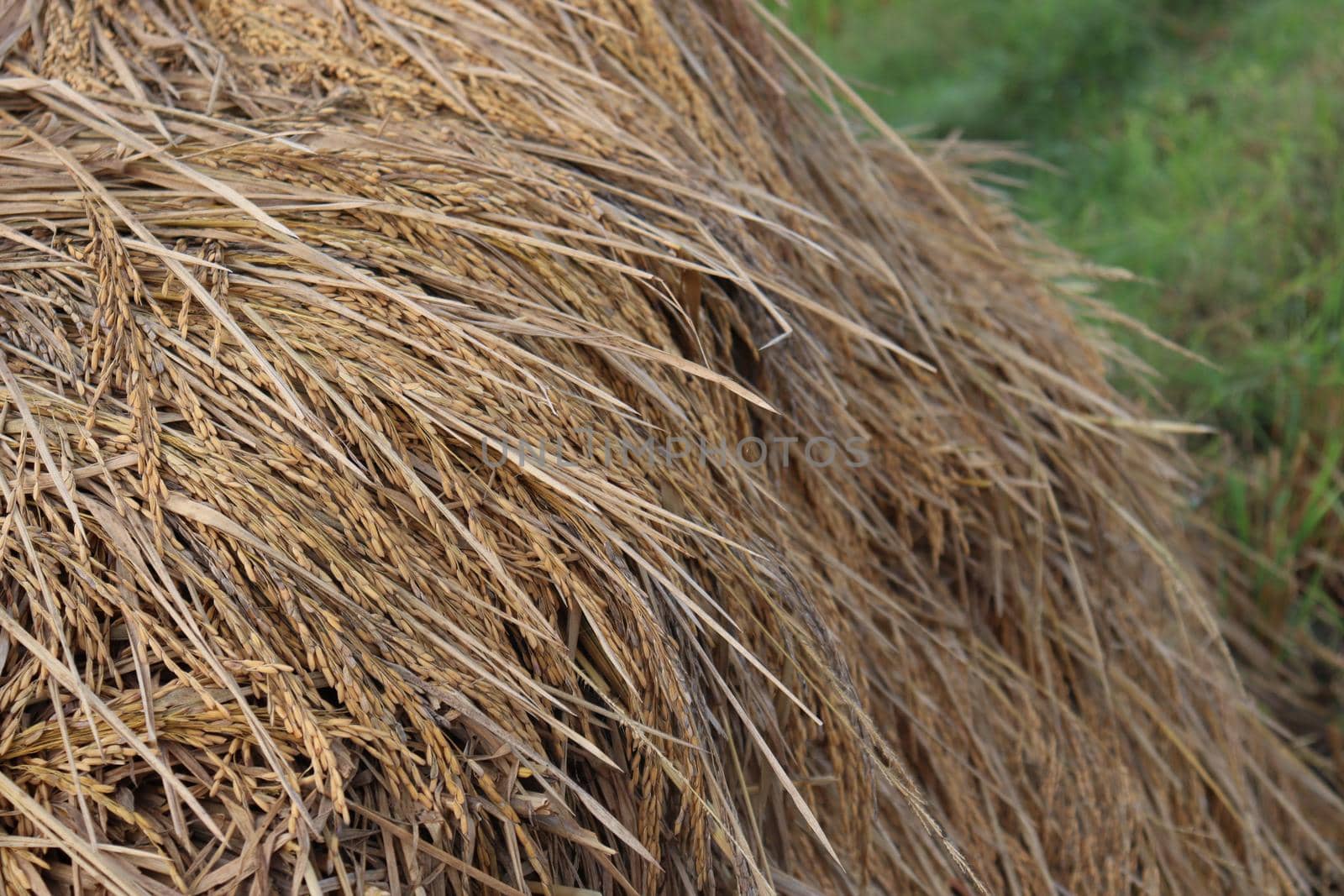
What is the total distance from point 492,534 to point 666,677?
219 mm

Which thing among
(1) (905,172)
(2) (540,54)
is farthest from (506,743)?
(1) (905,172)

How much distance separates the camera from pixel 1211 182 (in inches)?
125

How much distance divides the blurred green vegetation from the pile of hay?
0.51 metres

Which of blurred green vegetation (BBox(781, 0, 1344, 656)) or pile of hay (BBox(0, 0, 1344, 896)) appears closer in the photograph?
pile of hay (BBox(0, 0, 1344, 896))

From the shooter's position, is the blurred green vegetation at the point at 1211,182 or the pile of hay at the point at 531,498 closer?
the pile of hay at the point at 531,498

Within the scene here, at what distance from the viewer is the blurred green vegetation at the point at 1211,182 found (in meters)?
2.54

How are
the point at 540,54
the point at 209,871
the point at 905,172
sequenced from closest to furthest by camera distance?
the point at 209,871 < the point at 540,54 < the point at 905,172

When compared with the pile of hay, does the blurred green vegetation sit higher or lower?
higher

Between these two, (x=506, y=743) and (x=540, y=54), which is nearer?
(x=506, y=743)

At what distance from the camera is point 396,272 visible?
47.4 inches

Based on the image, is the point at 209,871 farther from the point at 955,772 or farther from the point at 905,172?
the point at 905,172

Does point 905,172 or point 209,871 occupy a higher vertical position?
point 905,172

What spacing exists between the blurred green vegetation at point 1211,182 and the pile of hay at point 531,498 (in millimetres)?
508

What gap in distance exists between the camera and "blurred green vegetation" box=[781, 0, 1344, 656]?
8.32ft
